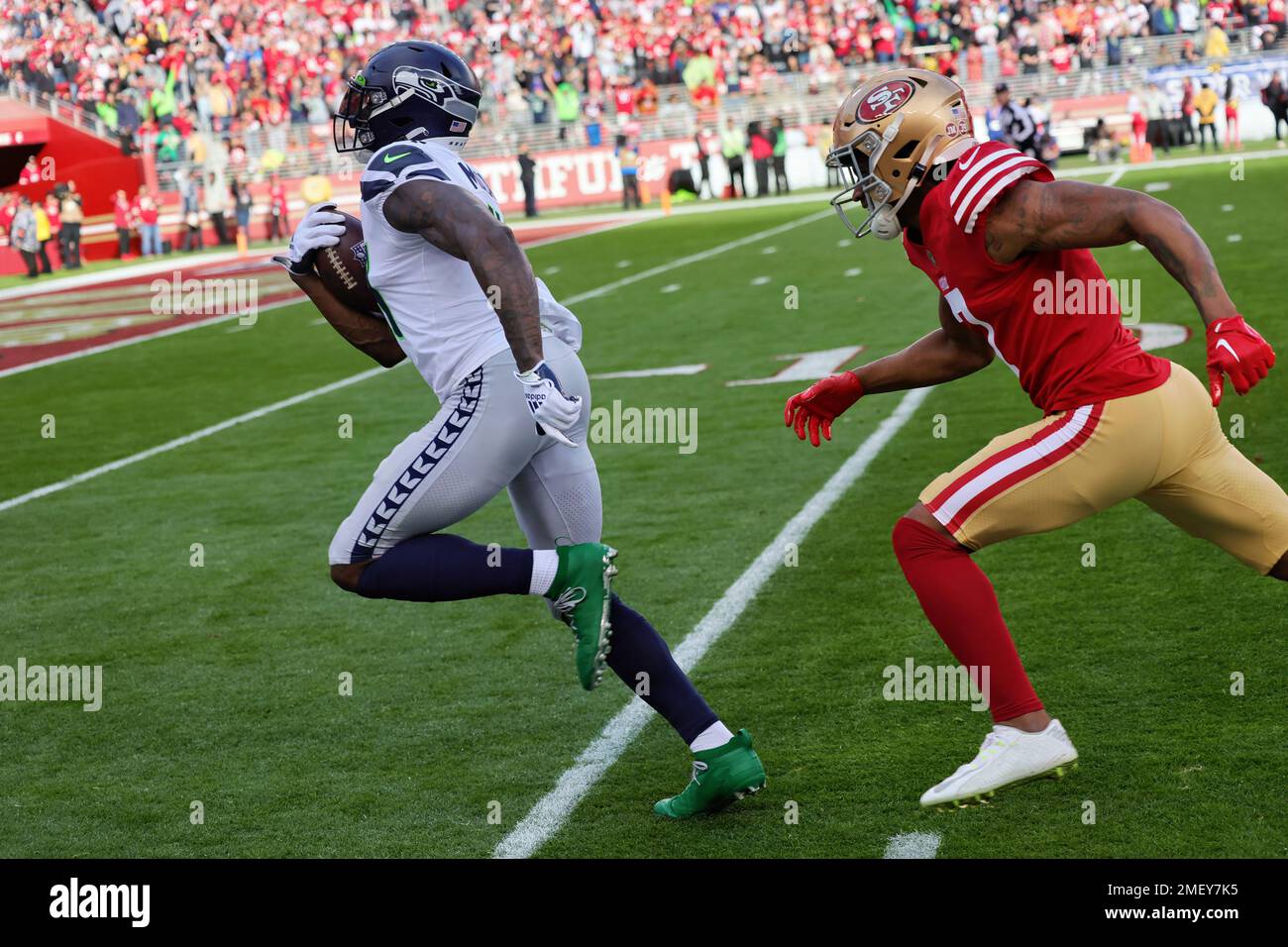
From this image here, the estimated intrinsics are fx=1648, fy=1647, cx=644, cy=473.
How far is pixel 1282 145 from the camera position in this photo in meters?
31.3

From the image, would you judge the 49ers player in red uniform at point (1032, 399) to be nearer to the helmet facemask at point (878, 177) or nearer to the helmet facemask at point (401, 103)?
the helmet facemask at point (878, 177)

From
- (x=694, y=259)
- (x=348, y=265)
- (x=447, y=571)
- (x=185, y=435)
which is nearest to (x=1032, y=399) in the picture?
(x=447, y=571)

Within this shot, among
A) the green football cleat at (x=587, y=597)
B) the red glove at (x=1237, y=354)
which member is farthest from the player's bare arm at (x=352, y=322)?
the red glove at (x=1237, y=354)


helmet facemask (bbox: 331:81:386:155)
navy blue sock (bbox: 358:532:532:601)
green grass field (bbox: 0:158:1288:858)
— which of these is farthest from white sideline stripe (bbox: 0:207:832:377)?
navy blue sock (bbox: 358:532:532:601)

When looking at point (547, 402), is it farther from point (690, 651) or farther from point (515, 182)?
point (515, 182)

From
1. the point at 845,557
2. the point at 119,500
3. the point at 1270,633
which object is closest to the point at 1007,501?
the point at 1270,633

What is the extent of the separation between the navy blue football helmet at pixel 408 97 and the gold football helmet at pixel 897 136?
0.95 metres

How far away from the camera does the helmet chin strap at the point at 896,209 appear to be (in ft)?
12.4

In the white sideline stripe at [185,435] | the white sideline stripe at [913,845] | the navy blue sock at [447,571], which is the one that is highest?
the navy blue sock at [447,571]

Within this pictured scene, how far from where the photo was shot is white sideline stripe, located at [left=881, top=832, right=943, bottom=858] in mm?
3660

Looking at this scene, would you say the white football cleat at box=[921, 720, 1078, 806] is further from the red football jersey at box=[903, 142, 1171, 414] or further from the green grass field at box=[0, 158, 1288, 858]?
the red football jersey at box=[903, 142, 1171, 414]

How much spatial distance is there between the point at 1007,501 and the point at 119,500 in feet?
20.9
